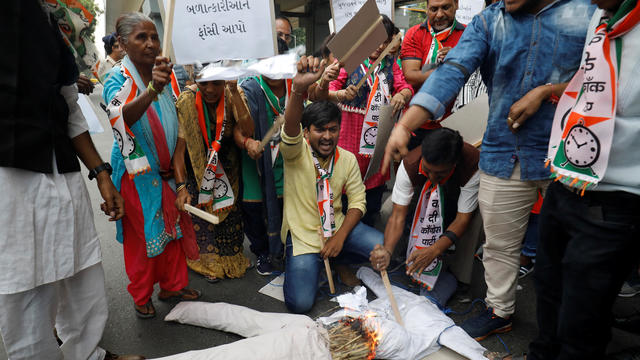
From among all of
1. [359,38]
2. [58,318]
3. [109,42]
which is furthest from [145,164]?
[109,42]

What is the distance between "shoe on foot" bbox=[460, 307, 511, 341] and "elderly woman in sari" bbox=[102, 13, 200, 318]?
189 centimetres

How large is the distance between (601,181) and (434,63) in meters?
1.90

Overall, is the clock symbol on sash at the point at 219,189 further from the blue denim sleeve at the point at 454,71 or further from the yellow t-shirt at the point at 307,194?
the blue denim sleeve at the point at 454,71

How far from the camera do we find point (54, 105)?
163 cm

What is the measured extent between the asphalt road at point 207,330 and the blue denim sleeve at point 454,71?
1552 mm

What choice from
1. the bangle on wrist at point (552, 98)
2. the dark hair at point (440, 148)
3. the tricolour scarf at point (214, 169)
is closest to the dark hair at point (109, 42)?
the tricolour scarf at point (214, 169)

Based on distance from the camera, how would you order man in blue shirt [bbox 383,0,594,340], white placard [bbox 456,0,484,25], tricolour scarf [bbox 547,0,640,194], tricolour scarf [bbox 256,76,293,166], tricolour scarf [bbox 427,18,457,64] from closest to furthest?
tricolour scarf [bbox 547,0,640,194], man in blue shirt [bbox 383,0,594,340], tricolour scarf [bbox 256,76,293,166], tricolour scarf [bbox 427,18,457,64], white placard [bbox 456,0,484,25]

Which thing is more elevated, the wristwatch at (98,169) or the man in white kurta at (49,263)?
the wristwatch at (98,169)

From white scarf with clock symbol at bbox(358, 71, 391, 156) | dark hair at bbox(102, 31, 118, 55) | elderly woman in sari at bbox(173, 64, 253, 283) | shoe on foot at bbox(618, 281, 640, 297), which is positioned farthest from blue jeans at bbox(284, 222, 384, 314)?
dark hair at bbox(102, 31, 118, 55)

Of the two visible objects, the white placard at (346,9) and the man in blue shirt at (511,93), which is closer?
the man in blue shirt at (511,93)

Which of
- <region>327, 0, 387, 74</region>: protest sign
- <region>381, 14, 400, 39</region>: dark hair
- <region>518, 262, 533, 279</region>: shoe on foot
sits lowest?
<region>518, 262, 533, 279</region>: shoe on foot

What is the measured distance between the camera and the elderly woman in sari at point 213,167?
8.39ft

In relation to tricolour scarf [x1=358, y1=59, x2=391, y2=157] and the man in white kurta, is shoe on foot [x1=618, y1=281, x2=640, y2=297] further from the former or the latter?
the man in white kurta

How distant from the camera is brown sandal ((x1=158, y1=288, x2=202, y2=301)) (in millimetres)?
2717
